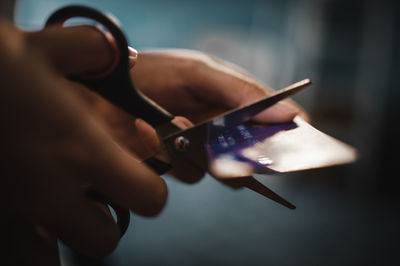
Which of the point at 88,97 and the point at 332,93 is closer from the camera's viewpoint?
the point at 88,97

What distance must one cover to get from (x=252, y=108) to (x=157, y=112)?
12 centimetres

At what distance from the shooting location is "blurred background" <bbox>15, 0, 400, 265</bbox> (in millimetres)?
1022

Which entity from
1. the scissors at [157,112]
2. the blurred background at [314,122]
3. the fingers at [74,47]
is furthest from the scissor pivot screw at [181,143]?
the blurred background at [314,122]

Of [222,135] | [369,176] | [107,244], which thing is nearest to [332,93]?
[369,176]

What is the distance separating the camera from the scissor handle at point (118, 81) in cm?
28

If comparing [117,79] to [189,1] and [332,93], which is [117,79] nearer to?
[332,93]

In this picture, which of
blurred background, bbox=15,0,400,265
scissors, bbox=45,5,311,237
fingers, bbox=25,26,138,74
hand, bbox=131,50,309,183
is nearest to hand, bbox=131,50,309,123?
hand, bbox=131,50,309,183

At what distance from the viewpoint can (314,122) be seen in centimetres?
141

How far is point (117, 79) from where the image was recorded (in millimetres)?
318

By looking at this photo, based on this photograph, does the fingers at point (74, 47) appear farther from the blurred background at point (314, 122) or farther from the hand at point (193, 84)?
the blurred background at point (314, 122)

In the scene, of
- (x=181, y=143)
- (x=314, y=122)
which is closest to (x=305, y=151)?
(x=181, y=143)

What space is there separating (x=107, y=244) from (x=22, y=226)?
8cm

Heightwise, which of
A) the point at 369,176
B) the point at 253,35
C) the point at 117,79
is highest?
the point at 117,79

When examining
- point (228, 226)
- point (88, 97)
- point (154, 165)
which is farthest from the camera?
point (228, 226)
